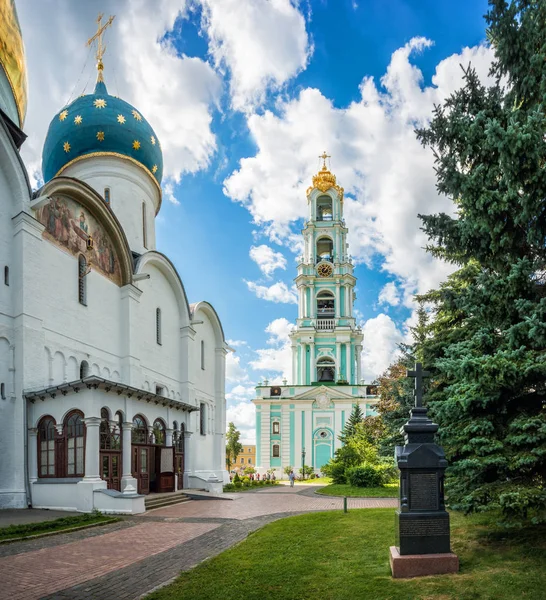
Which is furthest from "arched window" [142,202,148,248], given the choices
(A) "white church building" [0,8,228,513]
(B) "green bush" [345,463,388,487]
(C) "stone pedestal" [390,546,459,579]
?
(C) "stone pedestal" [390,546,459,579]

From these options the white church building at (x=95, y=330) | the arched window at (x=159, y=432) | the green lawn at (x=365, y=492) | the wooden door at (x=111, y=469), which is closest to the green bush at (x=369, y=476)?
the green lawn at (x=365, y=492)

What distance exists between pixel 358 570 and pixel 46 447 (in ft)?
39.2

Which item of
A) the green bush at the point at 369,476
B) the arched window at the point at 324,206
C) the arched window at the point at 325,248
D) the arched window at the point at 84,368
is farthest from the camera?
the arched window at the point at 324,206

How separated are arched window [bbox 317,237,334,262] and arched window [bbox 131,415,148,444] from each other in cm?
3827

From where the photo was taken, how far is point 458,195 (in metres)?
8.45

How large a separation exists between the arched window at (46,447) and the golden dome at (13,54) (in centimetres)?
1330

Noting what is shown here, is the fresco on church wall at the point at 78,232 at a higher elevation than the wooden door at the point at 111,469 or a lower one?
higher

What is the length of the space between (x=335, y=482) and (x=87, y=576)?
23.0 meters

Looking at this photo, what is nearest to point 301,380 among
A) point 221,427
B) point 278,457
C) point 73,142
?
point 278,457

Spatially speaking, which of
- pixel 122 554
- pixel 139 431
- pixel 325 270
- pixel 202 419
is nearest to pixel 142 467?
pixel 139 431

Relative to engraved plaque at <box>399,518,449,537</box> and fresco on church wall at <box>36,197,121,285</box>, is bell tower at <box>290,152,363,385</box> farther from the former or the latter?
engraved plaque at <box>399,518,449,537</box>

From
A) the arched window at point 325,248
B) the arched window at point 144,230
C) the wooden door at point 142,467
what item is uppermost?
the arched window at point 325,248

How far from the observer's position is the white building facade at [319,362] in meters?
52.8

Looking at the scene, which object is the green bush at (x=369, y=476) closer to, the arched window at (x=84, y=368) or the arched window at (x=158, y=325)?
the arched window at (x=158, y=325)
